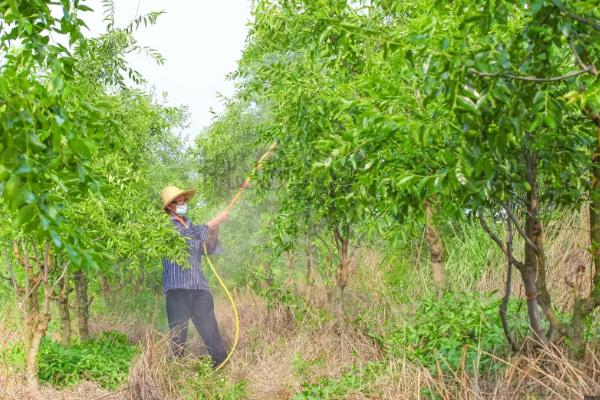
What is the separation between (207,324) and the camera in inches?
332

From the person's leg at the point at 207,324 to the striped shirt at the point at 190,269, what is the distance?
134 mm

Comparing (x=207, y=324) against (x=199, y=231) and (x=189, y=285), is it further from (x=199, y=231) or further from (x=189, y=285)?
(x=199, y=231)

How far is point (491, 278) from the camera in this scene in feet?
24.8

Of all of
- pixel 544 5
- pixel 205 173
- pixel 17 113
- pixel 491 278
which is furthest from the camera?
pixel 205 173

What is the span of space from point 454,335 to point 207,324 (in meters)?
4.05

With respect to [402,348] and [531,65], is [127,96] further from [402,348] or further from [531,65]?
[531,65]

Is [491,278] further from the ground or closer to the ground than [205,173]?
closer to the ground

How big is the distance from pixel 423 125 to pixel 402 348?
275 centimetres

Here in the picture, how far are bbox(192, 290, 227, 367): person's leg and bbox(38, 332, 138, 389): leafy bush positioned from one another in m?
0.91

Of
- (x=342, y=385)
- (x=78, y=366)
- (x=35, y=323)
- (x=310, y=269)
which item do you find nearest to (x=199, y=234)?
(x=310, y=269)

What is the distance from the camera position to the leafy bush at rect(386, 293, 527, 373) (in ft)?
15.9

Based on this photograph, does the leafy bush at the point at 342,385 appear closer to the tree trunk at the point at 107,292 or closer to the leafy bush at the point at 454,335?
the leafy bush at the point at 454,335

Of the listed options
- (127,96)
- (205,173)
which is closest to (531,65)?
(127,96)

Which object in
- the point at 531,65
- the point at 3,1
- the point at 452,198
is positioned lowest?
the point at 452,198
